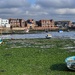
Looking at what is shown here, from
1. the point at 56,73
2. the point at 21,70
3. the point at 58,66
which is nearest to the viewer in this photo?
the point at 56,73

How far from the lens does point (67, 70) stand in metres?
19.5

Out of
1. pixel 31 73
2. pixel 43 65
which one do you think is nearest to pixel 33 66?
pixel 43 65

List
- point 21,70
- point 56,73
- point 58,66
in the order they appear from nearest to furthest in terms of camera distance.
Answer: point 56,73 → point 21,70 → point 58,66

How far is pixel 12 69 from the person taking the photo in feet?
65.9

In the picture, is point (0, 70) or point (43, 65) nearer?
point (0, 70)

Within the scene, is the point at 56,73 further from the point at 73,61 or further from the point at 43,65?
the point at 43,65

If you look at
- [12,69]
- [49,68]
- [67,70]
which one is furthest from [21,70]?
[67,70]

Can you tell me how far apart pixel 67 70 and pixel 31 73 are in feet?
9.56

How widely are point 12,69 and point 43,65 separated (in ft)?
9.97

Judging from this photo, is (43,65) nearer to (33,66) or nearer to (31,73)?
(33,66)

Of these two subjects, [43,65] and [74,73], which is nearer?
[74,73]

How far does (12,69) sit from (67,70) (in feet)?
14.2

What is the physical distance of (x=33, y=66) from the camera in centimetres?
2138

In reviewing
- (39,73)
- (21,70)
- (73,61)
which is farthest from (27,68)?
(73,61)
